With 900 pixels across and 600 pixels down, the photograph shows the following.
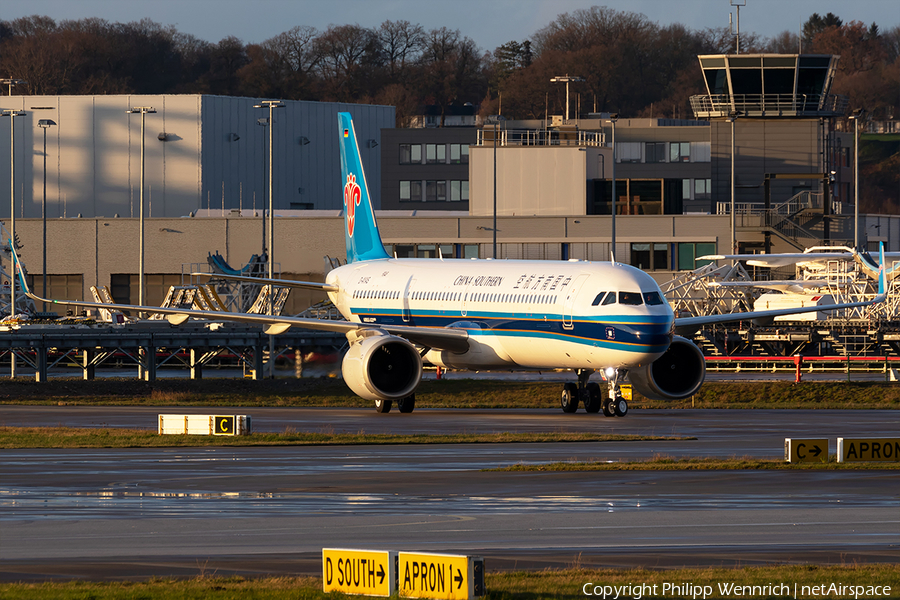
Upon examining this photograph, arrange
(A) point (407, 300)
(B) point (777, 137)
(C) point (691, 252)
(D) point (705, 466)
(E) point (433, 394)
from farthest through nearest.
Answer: (B) point (777, 137) < (C) point (691, 252) < (E) point (433, 394) < (A) point (407, 300) < (D) point (705, 466)

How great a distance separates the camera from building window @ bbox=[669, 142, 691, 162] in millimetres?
130750

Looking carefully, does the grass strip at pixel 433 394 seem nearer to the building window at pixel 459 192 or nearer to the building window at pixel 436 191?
the building window at pixel 459 192

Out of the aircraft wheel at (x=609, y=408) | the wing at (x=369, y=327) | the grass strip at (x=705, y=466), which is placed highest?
the wing at (x=369, y=327)

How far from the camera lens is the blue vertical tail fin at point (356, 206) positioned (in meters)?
53.8

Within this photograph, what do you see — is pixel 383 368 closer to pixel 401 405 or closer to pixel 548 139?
pixel 401 405

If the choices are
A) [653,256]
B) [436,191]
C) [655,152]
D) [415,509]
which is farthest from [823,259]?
[415,509]

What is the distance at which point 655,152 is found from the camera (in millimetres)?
131750

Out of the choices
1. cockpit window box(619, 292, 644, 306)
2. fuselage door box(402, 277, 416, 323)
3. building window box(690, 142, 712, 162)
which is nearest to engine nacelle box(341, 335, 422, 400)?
fuselage door box(402, 277, 416, 323)

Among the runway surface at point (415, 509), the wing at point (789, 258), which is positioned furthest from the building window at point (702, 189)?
the runway surface at point (415, 509)

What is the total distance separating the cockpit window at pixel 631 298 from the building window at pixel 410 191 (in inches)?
3886

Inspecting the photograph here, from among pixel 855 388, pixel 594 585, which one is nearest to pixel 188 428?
pixel 594 585

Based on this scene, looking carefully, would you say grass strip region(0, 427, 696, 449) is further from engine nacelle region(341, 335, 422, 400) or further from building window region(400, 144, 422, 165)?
building window region(400, 144, 422, 165)

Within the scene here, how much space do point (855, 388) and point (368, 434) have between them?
23.3 metres

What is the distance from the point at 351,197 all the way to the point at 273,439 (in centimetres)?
2245
